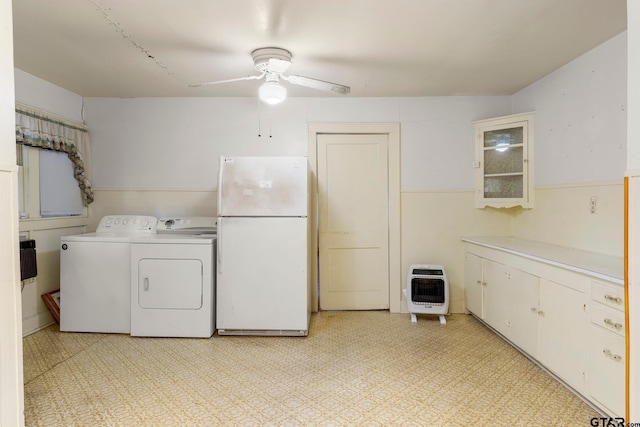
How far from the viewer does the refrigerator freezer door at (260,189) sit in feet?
10.2

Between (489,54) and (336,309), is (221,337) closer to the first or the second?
Result: (336,309)

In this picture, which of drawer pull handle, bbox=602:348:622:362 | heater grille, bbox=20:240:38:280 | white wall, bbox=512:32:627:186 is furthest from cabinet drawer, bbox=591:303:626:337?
heater grille, bbox=20:240:38:280

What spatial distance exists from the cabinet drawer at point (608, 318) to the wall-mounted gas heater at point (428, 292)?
155 centimetres

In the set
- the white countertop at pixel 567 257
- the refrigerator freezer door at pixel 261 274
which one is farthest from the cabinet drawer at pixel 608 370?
the refrigerator freezer door at pixel 261 274

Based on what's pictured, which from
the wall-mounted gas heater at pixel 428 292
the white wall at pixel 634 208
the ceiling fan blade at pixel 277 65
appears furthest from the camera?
the wall-mounted gas heater at pixel 428 292

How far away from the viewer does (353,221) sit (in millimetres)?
3904

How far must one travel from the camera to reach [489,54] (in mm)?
2760

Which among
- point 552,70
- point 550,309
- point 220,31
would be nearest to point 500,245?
point 550,309

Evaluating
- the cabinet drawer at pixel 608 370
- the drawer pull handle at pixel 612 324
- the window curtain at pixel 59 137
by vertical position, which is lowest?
the cabinet drawer at pixel 608 370

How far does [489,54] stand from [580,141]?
1008mm

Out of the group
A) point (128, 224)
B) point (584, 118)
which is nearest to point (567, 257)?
point (584, 118)

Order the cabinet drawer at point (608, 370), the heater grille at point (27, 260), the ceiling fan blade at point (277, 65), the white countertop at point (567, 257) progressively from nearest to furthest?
the cabinet drawer at point (608, 370), the white countertop at point (567, 257), the ceiling fan blade at point (277, 65), the heater grille at point (27, 260)

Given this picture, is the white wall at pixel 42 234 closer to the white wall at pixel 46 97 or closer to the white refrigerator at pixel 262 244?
the white wall at pixel 46 97

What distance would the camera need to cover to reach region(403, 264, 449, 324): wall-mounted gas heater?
350cm
